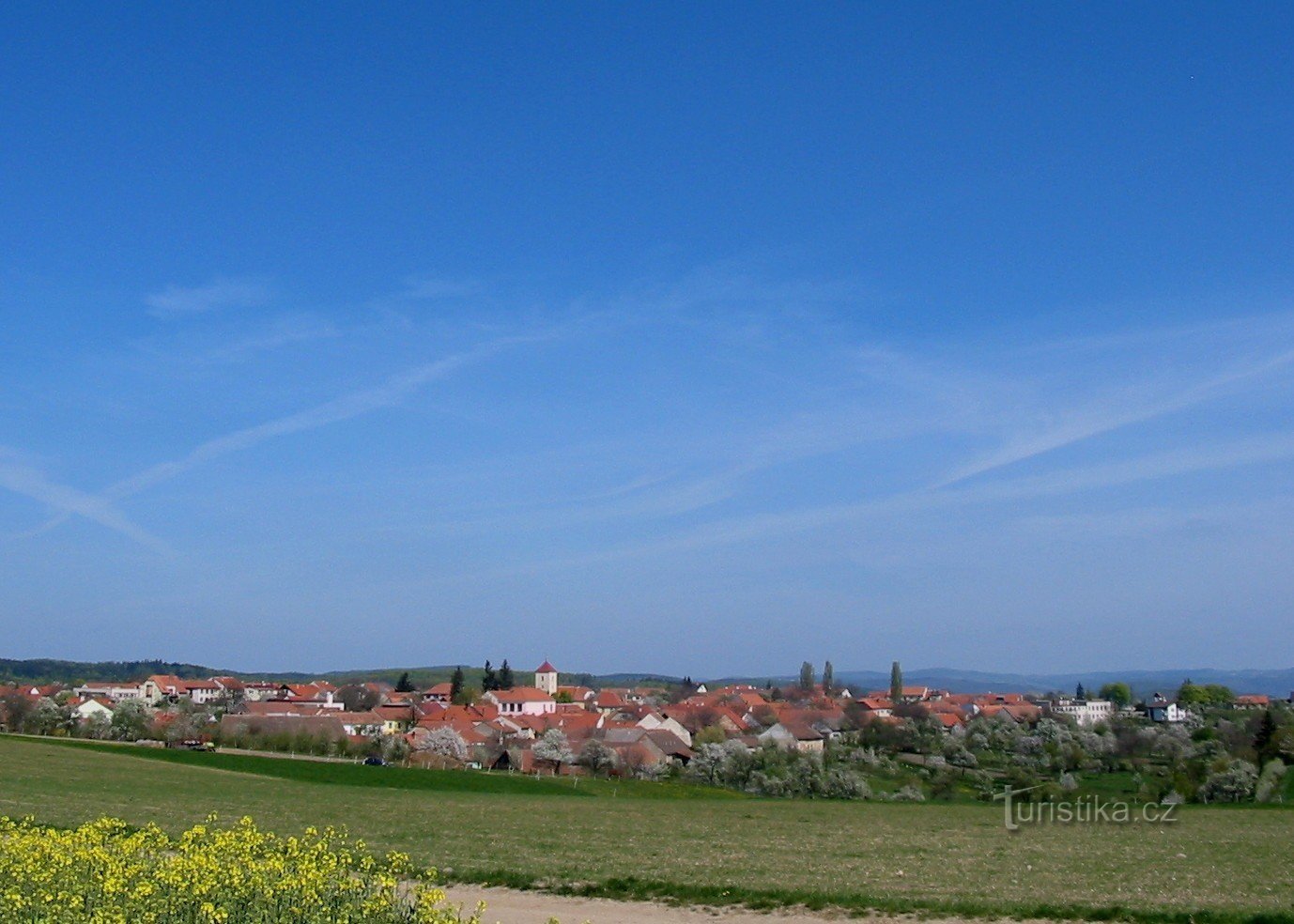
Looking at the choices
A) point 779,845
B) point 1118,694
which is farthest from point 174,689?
point 779,845

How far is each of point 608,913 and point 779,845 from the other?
9765 millimetres

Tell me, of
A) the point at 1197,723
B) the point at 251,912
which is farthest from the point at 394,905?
the point at 1197,723

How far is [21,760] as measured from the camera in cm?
5106

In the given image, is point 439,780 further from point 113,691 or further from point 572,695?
point 113,691

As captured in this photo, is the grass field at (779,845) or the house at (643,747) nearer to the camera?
the grass field at (779,845)

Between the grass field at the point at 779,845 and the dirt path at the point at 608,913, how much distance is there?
1.71 ft

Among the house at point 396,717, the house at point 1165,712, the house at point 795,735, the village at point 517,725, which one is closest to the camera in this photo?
the village at point 517,725

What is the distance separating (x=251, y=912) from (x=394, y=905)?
3.73 feet

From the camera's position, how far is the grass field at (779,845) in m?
15.6

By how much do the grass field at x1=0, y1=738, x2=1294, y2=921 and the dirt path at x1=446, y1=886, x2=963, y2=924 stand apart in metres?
0.52

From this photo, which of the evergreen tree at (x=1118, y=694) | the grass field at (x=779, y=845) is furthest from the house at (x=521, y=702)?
the evergreen tree at (x=1118, y=694)

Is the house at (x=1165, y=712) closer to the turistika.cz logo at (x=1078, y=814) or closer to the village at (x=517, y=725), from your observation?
the village at (x=517, y=725)

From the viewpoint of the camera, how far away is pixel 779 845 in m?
23.3

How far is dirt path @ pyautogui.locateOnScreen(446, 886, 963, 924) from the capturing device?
1387cm
